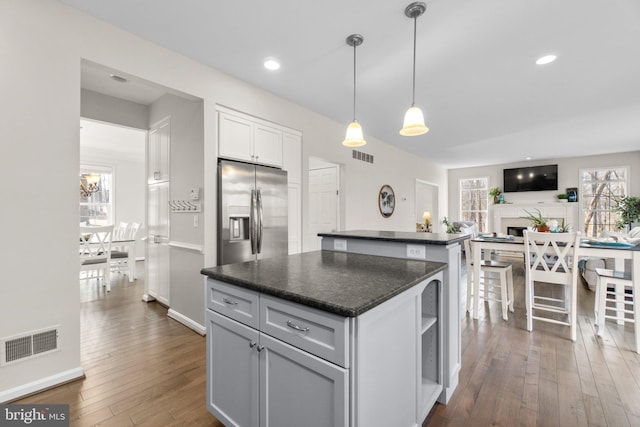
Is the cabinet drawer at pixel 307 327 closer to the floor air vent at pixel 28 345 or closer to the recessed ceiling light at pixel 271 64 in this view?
the floor air vent at pixel 28 345

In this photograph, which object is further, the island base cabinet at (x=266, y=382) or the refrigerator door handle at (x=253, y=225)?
the refrigerator door handle at (x=253, y=225)

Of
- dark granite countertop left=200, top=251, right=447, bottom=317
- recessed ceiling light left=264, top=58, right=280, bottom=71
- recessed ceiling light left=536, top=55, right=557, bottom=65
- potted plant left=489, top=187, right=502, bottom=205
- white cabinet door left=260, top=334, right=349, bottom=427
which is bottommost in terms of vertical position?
white cabinet door left=260, top=334, right=349, bottom=427

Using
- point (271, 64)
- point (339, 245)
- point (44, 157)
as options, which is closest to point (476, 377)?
point (339, 245)

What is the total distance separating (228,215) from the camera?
2.98 metres

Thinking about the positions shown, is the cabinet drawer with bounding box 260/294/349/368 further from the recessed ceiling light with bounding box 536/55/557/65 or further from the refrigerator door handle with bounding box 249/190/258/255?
the recessed ceiling light with bounding box 536/55/557/65

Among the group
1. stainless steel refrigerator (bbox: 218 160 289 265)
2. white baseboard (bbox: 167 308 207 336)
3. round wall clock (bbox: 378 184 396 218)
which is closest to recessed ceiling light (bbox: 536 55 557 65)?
stainless steel refrigerator (bbox: 218 160 289 265)

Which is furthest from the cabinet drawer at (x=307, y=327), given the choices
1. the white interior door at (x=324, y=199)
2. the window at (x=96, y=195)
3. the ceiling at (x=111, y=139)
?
the window at (x=96, y=195)

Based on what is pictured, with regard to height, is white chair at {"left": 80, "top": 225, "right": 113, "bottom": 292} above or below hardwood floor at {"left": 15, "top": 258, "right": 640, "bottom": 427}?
above

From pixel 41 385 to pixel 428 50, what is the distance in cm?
403

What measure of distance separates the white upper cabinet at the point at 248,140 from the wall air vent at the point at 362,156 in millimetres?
1872

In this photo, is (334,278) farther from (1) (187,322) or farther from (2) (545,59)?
(2) (545,59)

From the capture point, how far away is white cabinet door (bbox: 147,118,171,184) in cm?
355

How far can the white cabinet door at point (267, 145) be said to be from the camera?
339cm

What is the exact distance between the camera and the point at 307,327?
1.14 metres
